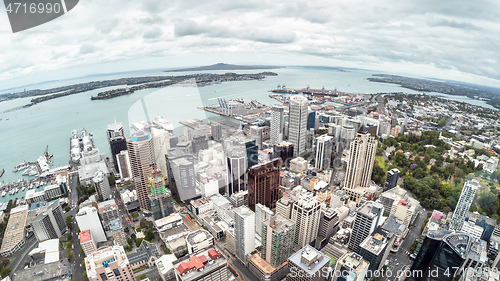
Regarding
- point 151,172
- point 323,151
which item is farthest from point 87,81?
point 323,151

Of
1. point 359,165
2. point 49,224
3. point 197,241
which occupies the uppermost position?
point 359,165

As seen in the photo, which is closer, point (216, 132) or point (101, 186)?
point (101, 186)

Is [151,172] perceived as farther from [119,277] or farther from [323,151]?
[323,151]

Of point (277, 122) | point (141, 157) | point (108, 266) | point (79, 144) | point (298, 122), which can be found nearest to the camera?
point (108, 266)

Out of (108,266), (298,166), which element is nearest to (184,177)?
(108,266)

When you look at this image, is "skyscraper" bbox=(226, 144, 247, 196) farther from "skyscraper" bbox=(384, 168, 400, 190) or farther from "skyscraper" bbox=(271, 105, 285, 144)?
"skyscraper" bbox=(384, 168, 400, 190)

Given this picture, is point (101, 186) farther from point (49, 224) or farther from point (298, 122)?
point (298, 122)

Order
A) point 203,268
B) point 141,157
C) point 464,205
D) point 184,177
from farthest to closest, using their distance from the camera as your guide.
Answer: point 184,177 < point 141,157 < point 464,205 < point 203,268

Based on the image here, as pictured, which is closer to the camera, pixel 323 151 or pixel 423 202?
pixel 423 202
